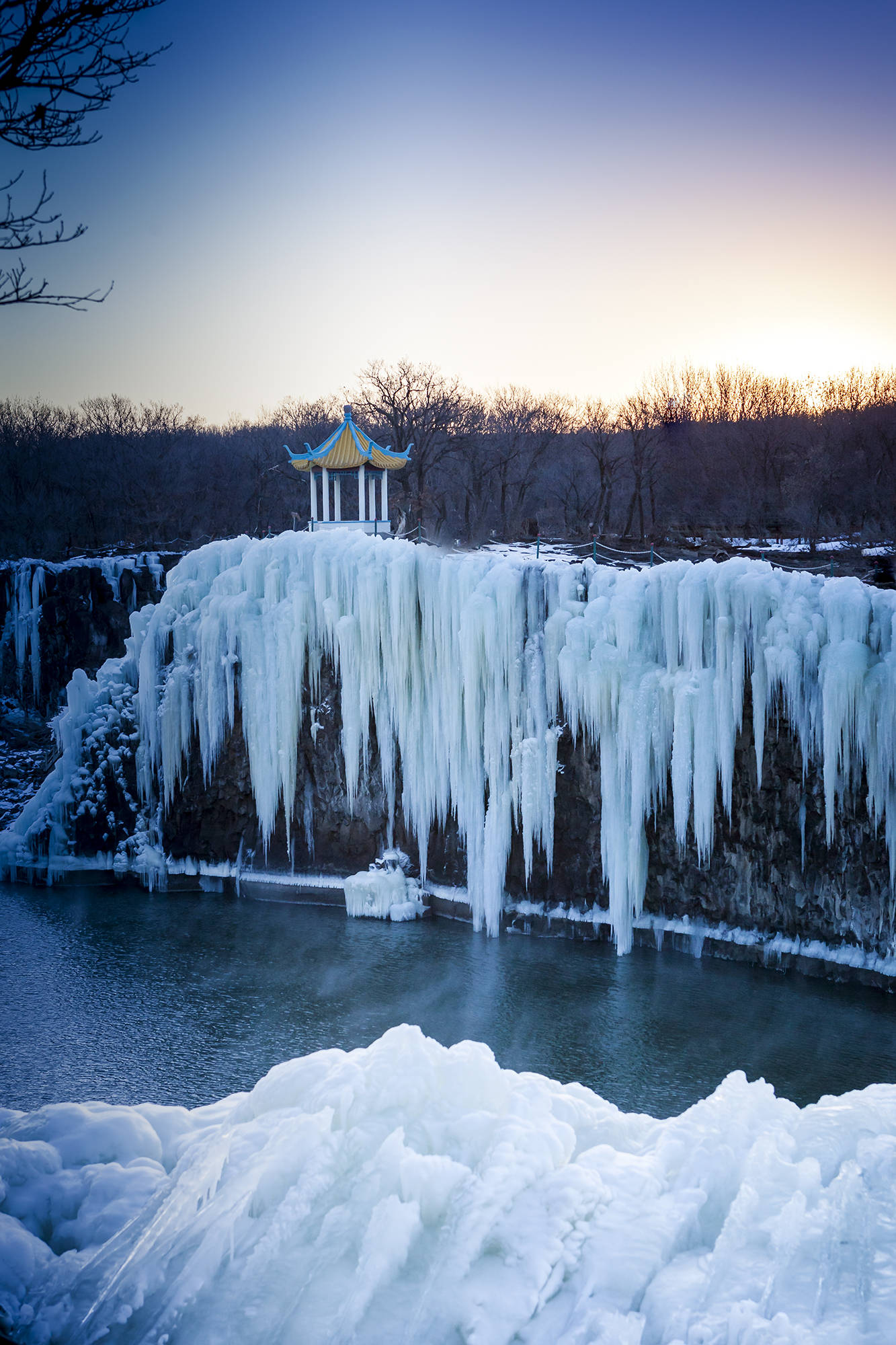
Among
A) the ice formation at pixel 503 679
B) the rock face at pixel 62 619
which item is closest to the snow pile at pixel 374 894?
the ice formation at pixel 503 679

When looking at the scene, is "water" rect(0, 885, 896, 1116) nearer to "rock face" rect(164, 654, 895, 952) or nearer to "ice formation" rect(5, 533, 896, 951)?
"rock face" rect(164, 654, 895, 952)

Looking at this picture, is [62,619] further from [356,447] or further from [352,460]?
[356,447]

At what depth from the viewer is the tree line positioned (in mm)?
30797

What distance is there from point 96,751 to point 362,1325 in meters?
13.8

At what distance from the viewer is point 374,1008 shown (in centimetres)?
1096

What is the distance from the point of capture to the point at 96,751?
16.1 m

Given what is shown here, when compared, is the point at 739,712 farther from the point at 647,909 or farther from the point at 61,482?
the point at 61,482

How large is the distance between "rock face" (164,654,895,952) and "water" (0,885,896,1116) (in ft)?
2.70

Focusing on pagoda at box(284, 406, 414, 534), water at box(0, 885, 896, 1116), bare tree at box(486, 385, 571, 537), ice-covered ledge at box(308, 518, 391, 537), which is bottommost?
water at box(0, 885, 896, 1116)

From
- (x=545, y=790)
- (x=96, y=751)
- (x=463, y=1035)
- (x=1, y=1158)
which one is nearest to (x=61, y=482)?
(x=96, y=751)

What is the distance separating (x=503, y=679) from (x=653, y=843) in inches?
130

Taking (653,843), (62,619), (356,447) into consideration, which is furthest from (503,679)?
(62,619)

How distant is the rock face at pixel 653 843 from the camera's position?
39.1ft

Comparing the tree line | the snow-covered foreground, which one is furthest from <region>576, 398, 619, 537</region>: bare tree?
the snow-covered foreground
